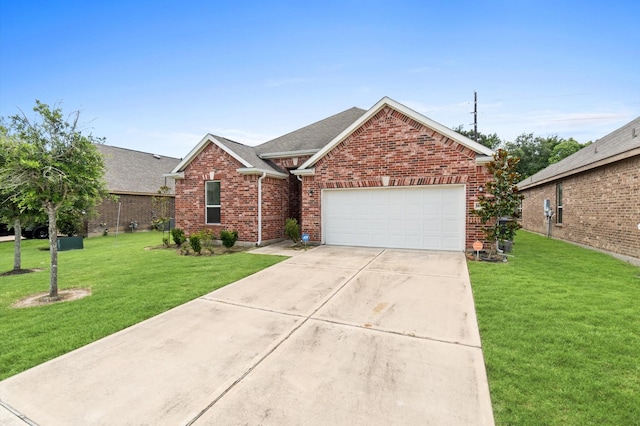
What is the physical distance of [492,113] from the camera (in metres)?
26.9

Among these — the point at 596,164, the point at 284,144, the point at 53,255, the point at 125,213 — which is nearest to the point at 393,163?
the point at 284,144

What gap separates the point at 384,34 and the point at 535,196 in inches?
530

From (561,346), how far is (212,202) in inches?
468

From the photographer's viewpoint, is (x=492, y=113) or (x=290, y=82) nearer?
(x=290, y=82)

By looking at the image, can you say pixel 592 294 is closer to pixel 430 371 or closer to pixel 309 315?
pixel 430 371

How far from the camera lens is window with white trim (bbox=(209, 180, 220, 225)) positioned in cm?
1239

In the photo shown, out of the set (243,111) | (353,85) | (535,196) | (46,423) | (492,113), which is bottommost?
(46,423)

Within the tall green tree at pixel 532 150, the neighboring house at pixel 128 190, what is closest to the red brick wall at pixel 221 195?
the neighboring house at pixel 128 190

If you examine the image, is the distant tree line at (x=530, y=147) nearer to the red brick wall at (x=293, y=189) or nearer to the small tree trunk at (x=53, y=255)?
the red brick wall at (x=293, y=189)

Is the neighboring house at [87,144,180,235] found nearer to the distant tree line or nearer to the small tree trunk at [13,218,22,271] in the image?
the small tree trunk at [13,218,22,271]

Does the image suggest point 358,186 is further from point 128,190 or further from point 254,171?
point 128,190

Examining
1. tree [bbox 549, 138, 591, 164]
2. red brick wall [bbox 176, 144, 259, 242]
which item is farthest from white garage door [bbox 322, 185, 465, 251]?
tree [bbox 549, 138, 591, 164]

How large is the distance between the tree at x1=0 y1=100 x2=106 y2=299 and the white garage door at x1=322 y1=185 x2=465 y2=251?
7.51m

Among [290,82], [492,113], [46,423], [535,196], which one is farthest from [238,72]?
[492,113]
